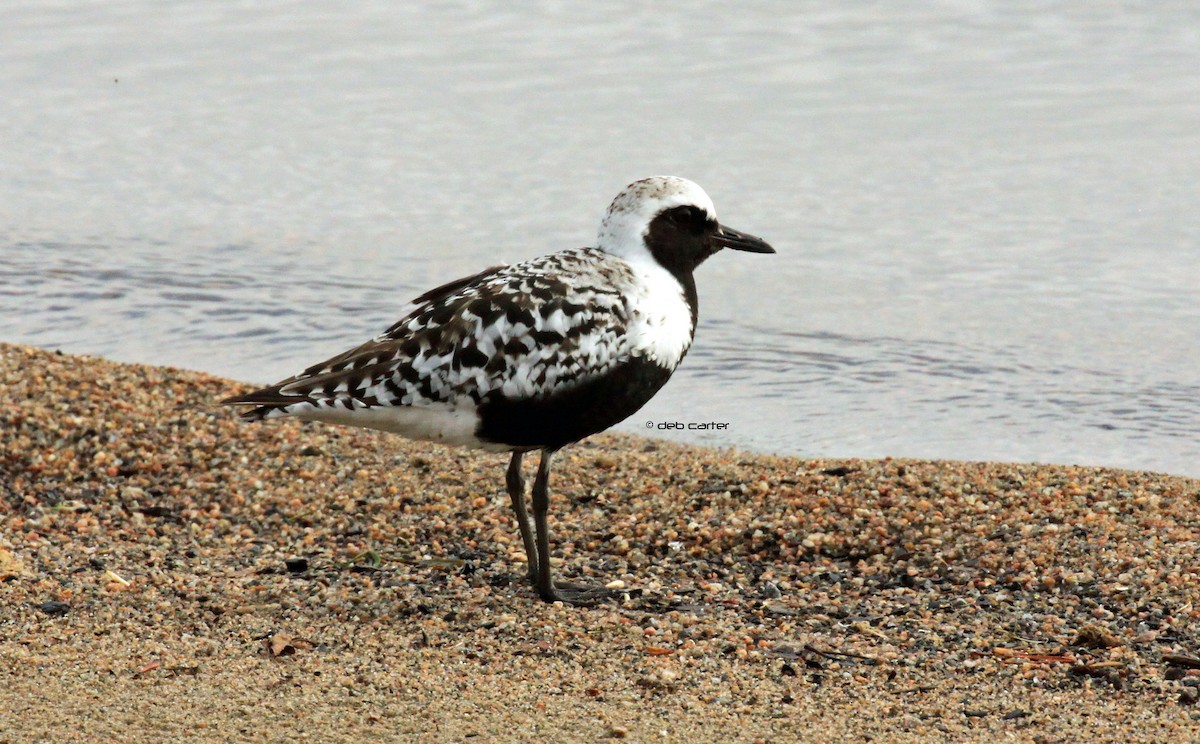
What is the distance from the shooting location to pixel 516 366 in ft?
18.8

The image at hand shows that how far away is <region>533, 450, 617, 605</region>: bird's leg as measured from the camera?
6051 millimetres

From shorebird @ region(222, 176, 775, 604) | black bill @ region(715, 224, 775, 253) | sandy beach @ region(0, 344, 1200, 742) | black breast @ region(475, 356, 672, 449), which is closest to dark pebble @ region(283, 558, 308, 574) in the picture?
sandy beach @ region(0, 344, 1200, 742)

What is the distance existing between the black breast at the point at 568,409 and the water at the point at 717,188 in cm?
314

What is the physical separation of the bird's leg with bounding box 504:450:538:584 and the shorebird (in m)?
0.14

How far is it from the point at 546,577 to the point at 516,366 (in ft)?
3.04

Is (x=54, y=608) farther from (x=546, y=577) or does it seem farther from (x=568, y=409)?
(x=568, y=409)

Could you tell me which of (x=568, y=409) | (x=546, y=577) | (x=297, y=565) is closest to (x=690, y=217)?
(x=568, y=409)

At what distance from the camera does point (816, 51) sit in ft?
58.6

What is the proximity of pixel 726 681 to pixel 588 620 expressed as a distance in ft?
2.64

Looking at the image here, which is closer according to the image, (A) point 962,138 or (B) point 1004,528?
(B) point 1004,528

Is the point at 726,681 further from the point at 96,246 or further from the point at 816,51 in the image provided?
the point at 816,51

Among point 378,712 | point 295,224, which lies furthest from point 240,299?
point 378,712

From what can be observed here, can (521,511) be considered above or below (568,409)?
below

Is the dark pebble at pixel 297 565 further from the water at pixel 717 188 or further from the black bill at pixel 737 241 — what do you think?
the water at pixel 717 188
